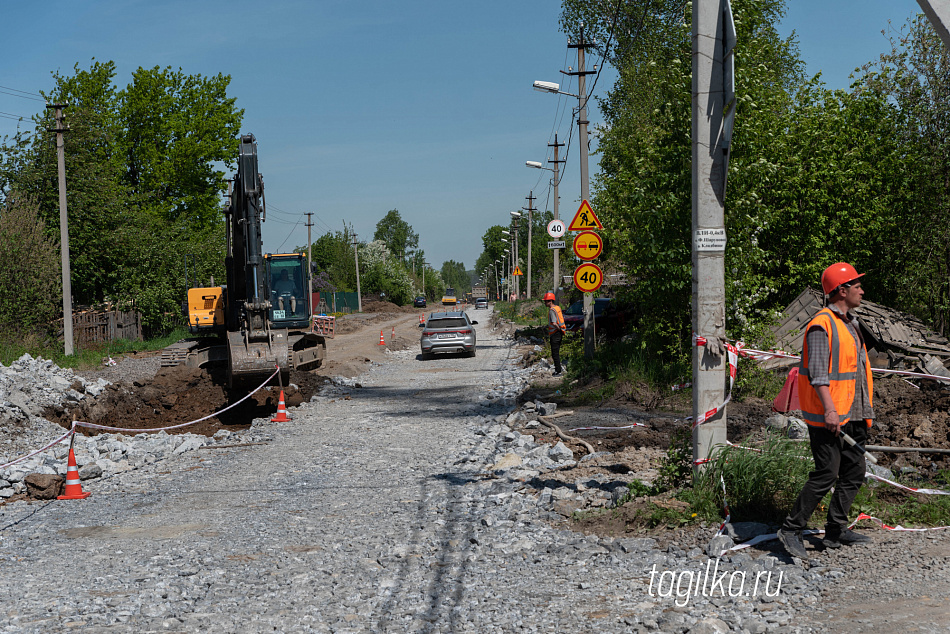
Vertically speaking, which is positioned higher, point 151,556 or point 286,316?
point 286,316

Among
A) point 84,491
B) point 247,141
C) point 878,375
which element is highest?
point 247,141

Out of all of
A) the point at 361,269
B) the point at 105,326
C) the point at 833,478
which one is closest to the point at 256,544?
the point at 833,478

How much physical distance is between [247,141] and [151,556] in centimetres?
1142

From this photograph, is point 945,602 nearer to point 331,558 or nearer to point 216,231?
point 331,558

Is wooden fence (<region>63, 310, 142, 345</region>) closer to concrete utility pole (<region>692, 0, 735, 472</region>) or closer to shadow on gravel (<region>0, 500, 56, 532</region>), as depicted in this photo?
shadow on gravel (<region>0, 500, 56, 532</region>)

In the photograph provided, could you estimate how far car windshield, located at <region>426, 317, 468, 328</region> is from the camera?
27.6 meters

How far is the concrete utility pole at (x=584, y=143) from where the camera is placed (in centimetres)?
1858

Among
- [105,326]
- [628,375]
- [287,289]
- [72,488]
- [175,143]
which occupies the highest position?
[175,143]

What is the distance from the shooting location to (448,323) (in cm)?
2775

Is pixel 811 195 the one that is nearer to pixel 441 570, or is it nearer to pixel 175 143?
pixel 441 570

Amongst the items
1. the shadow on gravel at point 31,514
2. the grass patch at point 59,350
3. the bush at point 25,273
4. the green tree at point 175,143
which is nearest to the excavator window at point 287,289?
the grass patch at point 59,350

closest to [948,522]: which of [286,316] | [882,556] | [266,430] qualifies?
[882,556]

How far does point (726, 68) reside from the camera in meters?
6.48

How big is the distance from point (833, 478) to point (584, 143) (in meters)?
16.3
